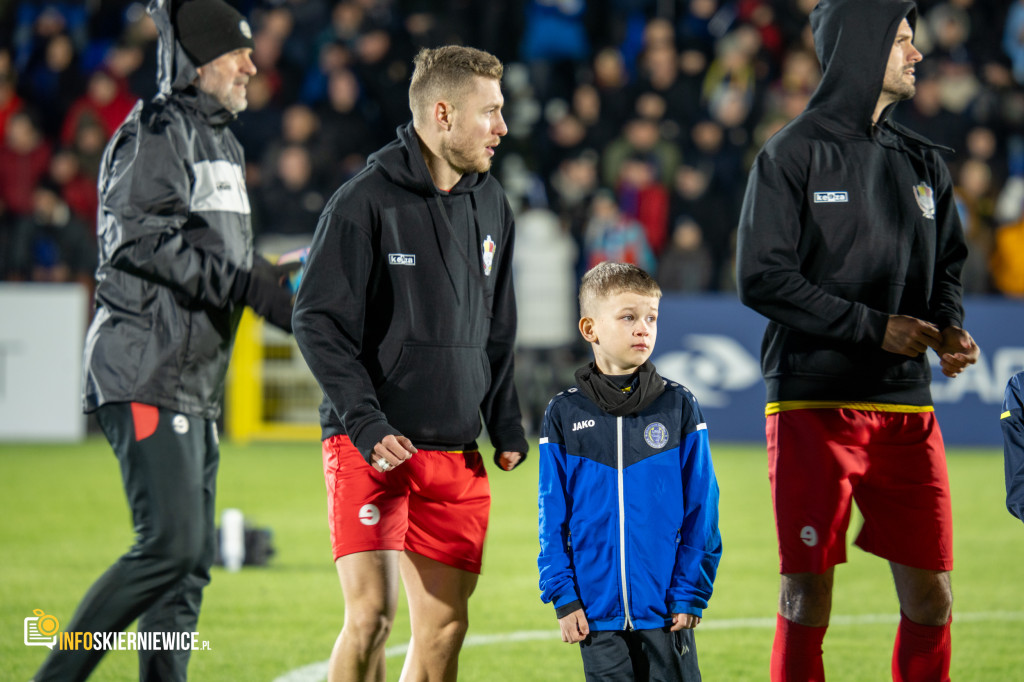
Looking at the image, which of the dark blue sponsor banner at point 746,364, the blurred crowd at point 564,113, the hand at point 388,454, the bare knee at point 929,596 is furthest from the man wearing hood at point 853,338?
the blurred crowd at point 564,113

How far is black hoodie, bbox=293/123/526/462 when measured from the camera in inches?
156

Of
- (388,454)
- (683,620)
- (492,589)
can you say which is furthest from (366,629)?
(492,589)

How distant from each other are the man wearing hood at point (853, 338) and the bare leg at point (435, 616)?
1067mm

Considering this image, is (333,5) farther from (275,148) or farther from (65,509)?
(65,509)

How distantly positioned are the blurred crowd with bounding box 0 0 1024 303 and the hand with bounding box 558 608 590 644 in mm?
10425

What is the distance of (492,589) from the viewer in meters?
7.20

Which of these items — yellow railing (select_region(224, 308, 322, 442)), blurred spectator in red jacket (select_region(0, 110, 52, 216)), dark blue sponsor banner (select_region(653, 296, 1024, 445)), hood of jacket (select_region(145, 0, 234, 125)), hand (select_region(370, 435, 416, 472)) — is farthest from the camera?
blurred spectator in red jacket (select_region(0, 110, 52, 216))

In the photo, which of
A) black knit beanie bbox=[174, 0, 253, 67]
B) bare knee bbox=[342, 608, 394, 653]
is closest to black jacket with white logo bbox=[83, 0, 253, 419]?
black knit beanie bbox=[174, 0, 253, 67]

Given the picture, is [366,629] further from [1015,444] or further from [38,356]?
[38,356]

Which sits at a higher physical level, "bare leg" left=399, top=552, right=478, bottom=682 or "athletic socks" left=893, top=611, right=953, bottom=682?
"bare leg" left=399, top=552, right=478, bottom=682

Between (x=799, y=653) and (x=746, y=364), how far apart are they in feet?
30.3

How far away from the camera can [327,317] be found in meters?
3.97

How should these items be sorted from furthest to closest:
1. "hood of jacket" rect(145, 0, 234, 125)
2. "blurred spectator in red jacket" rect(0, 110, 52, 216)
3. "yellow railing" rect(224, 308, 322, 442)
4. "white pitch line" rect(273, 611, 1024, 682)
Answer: "blurred spectator in red jacket" rect(0, 110, 52, 216), "yellow railing" rect(224, 308, 322, 442), "white pitch line" rect(273, 611, 1024, 682), "hood of jacket" rect(145, 0, 234, 125)

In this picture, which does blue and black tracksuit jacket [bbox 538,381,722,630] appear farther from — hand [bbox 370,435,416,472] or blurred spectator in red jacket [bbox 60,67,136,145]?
blurred spectator in red jacket [bbox 60,67,136,145]
